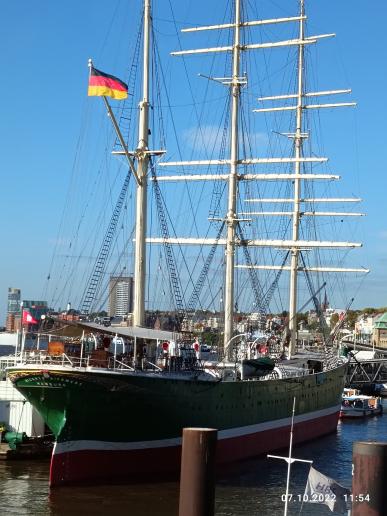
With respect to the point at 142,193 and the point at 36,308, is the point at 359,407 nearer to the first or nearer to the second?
the point at 142,193

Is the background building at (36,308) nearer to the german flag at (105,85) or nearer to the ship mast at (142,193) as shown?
the ship mast at (142,193)

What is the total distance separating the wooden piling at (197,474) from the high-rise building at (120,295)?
24202mm

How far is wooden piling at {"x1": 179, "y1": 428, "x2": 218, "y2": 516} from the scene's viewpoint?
14391 millimetres

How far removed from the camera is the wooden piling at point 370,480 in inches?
522

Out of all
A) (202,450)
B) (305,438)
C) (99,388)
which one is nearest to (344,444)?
(305,438)

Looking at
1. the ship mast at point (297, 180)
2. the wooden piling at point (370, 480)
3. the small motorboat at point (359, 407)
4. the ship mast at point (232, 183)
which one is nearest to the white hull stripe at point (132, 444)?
the ship mast at point (232, 183)

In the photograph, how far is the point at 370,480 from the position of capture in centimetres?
1338

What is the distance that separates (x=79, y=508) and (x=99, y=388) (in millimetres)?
4906

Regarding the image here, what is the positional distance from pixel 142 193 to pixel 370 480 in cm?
2486

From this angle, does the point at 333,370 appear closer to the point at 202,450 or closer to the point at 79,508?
the point at 79,508

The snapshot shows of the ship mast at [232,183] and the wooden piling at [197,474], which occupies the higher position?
the ship mast at [232,183]

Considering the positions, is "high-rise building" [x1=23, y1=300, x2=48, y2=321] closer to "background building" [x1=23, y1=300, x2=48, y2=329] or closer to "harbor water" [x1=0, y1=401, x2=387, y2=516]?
"background building" [x1=23, y1=300, x2=48, y2=329]

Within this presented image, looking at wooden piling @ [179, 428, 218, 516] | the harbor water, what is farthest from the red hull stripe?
wooden piling @ [179, 428, 218, 516]

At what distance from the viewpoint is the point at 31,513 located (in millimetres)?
25641
